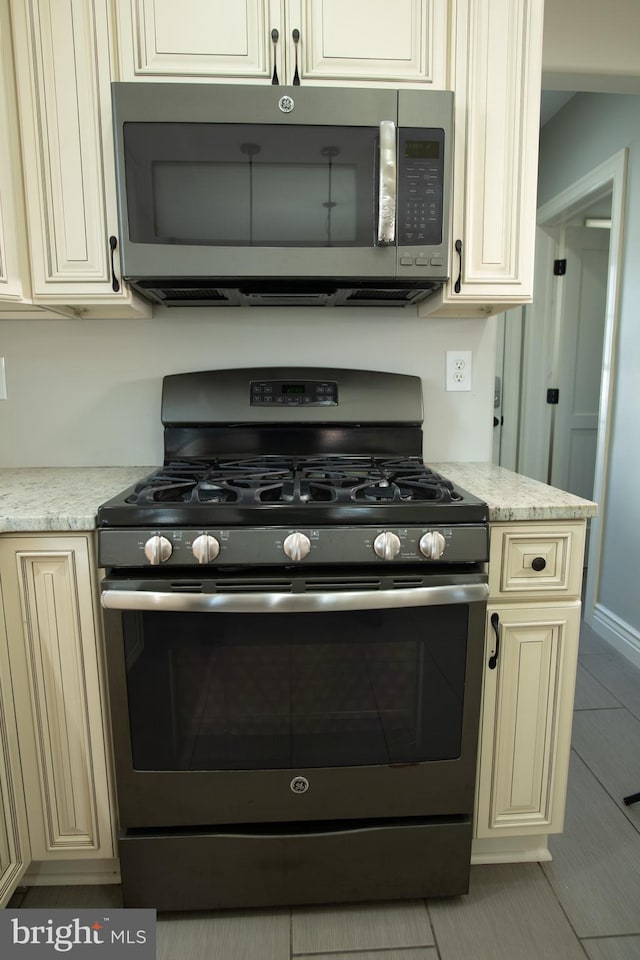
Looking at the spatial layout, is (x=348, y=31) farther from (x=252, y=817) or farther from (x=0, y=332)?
(x=252, y=817)

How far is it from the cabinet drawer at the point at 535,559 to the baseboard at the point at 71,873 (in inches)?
45.6

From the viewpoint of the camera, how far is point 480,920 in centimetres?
127

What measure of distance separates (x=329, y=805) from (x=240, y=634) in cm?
45

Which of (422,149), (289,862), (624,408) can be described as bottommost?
(289,862)

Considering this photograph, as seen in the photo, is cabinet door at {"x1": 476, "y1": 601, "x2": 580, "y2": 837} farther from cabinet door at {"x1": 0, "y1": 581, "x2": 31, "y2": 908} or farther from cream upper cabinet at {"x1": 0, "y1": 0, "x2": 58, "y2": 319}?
cream upper cabinet at {"x1": 0, "y1": 0, "x2": 58, "y2": 319}

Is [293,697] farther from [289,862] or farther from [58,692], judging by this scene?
[58,692]

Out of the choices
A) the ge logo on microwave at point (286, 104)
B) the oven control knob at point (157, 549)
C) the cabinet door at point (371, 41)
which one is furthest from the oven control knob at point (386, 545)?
the cabinet door at point (371, 41)

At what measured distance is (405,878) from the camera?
128cm

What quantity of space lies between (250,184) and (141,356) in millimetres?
646

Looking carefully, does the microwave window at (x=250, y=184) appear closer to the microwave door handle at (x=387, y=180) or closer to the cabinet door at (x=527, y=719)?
the microwave door handle at (x=387, y=180)

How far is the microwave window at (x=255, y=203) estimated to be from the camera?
132 cm

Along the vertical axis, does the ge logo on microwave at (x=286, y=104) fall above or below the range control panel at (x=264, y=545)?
above

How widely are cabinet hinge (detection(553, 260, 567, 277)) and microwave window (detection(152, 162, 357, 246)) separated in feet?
8.14

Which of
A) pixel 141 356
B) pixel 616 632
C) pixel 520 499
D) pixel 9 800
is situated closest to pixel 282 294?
pixel 141 356
